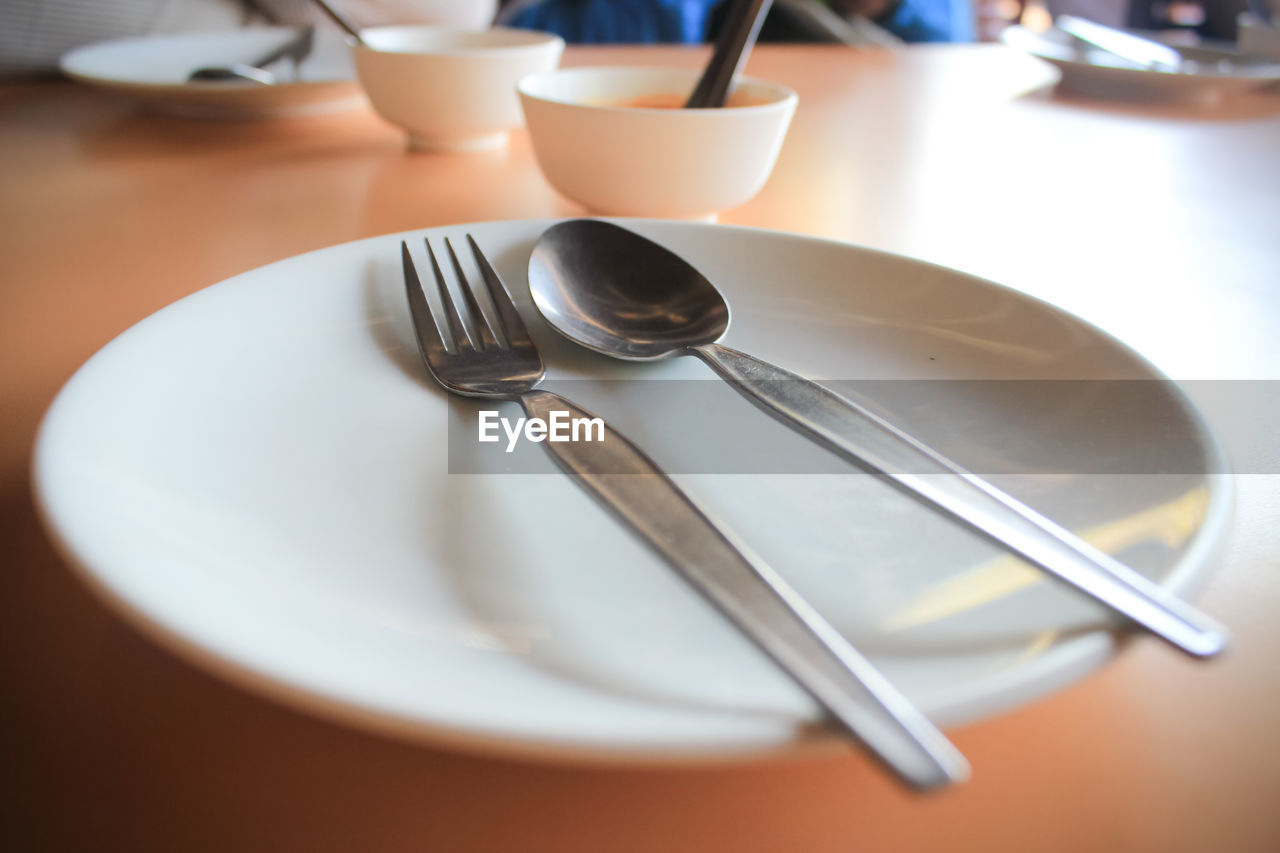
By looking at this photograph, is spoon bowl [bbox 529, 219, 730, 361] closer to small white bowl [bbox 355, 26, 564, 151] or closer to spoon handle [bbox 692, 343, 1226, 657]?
spoon handle [bbox 692, 343, 1226, 657]

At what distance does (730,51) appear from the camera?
501 millimetres

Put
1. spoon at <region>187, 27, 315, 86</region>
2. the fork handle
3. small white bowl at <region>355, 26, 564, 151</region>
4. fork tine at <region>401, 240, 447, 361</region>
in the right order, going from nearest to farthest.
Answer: the fork handle → fork tine at <region>401, 240, 447, 361</region> → small white bowl at <region>355, 26, 564, 151</region> → spoon at <region>187, 27, 315, 86</region>

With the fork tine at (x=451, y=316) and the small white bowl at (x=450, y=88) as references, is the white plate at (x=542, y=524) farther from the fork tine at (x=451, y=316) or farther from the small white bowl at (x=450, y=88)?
the small white bowl at (x=450, y=88)

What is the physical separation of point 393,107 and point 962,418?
501 mm

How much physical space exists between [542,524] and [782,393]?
0.09 m

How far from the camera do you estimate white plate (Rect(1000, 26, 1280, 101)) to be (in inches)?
33.4

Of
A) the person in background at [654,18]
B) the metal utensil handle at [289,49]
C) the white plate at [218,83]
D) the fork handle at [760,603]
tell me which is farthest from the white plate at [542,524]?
the person in background at [654,18]

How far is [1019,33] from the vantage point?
1028mm

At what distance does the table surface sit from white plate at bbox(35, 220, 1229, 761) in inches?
1.1

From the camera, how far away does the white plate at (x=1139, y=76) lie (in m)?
0.85

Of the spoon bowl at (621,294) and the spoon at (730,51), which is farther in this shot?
the spoon at (730,51)

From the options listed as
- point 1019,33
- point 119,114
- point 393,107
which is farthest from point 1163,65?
point 119,114

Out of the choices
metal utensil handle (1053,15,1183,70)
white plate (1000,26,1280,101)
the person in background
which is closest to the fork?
white plate (1000,26,1280,101)

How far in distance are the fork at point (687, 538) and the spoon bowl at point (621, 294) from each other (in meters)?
0.02
